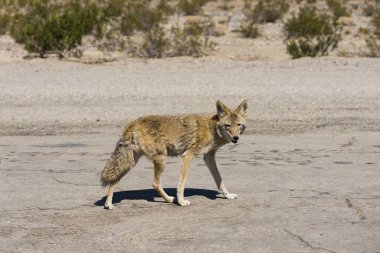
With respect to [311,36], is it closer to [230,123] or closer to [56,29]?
[56,29]

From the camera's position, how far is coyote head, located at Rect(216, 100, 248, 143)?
32.3ft

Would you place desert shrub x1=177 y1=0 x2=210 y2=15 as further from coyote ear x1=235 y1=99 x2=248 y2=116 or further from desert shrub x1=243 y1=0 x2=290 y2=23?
coyote ear x1=235 y1=99 x2=248 y2=116

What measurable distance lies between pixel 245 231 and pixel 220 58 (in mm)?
17371

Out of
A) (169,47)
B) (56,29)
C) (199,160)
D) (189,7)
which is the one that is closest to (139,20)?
(169,47)

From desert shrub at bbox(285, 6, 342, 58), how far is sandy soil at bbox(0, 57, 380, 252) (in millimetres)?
1580

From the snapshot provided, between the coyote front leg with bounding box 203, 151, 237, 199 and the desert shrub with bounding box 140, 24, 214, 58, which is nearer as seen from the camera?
the coyote front leg with bounding box 203, 151, 237, 199

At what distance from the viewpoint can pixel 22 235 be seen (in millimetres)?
8773

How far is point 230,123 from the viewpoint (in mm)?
9859

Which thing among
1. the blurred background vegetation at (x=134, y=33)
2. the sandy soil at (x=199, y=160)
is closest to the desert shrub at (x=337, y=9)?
the blurred background vegetation at (x=134, y=33)

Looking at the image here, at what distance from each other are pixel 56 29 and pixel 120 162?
1691 cm

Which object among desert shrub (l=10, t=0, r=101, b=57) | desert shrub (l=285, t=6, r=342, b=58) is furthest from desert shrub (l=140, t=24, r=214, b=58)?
desert shrub (l=285, t=6, r=342, b=58)

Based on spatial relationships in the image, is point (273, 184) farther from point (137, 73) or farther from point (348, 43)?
point (348, 43)

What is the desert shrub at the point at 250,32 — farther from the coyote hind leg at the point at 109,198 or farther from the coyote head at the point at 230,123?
the coyote hind leg at the point at 109,198

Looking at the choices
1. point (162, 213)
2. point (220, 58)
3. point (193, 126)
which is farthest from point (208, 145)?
point (220, 58)
